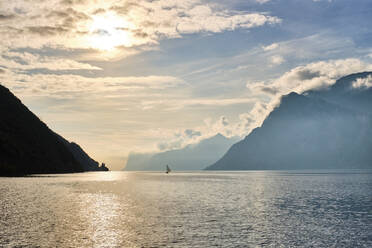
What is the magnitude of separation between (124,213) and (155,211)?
6376 mm

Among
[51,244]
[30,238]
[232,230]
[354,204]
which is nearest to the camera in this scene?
[51,244]

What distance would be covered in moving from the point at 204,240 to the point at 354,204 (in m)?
53.5

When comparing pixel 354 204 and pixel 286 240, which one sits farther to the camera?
pixel 354 204

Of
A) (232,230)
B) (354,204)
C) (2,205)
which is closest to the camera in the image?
(232,230)

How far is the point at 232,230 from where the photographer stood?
4909 centimetres

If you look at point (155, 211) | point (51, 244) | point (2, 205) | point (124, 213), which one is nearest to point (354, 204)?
point (155, 211)

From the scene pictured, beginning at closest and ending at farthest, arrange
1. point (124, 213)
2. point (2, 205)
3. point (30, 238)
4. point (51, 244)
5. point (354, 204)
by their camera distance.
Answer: point (51, 244)
point (30, 238)
point (124, 213)
point (2, 205)
point (354, 204)

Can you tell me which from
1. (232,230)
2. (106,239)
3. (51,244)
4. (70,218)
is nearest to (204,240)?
(232,230)

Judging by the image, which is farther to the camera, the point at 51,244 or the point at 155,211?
the point at 155,211

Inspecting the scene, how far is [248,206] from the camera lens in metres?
77.9

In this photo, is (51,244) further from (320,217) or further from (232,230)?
(320,217)

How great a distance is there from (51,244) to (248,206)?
4764 centimetres

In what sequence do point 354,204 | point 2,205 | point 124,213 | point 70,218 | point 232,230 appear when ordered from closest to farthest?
point 232,230 → point 70,218 → point 124,213 → point 2,205 → point 354,204

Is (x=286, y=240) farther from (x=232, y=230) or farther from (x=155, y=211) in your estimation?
(x=155, y=211)
